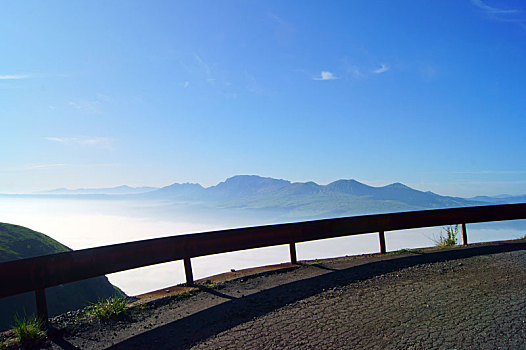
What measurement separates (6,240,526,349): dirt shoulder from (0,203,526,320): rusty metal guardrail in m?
0.66

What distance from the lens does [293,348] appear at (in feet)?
12.9

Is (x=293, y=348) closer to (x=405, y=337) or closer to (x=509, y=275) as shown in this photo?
(x=405, y=337)

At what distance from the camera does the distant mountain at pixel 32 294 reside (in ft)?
36.0

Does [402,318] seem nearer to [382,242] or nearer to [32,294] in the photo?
[382,242]

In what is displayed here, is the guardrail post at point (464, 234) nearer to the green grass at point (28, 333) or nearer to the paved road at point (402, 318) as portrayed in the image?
the paved road at point (402, 318)

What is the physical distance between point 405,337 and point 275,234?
4.05m

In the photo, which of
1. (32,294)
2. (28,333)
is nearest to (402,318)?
(28,333)

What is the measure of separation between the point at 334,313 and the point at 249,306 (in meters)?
1.29

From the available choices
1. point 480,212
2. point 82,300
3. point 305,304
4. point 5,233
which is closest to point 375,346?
point 305,304

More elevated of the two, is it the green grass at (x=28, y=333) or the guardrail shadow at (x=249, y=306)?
the green grass at (x=28, y=333)

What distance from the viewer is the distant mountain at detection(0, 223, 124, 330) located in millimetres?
10977

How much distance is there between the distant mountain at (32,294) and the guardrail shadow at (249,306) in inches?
277

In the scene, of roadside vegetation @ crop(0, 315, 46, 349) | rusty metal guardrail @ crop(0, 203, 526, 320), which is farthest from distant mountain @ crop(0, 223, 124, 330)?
roadside vegetation @ crop(0, 315, 46, 349)

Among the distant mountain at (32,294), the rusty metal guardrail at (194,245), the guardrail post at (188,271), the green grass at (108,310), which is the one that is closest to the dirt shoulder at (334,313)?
the green grass at (108,310)
